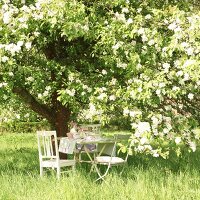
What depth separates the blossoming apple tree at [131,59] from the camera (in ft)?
21.6

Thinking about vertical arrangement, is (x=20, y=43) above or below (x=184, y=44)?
above

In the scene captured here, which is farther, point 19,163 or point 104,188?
point 19,163

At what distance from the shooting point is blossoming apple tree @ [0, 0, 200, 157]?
6.57 meters

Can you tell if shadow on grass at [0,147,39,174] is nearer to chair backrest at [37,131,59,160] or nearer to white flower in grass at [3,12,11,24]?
chair backrest at [37,131,59,160]

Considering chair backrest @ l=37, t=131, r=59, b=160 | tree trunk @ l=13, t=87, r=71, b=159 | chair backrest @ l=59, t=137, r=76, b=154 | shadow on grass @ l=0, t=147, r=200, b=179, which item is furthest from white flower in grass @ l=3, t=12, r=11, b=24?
shadow on grass @ l=0, t=147, r=200, b=179

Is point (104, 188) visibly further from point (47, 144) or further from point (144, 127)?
point (47, 144)

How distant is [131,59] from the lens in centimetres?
681

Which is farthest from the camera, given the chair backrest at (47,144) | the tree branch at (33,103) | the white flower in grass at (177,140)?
the tree branch at (33,103)

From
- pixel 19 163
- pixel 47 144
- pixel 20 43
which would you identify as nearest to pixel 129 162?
pixel 19 163

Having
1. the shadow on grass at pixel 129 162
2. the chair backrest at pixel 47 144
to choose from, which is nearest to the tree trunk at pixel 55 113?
the shadow on grass at pixel 129 162

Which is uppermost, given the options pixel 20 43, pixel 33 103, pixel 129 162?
pixel 20 43

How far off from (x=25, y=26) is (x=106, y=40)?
121 cm

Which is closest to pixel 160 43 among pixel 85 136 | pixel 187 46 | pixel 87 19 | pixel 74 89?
pixel 187 46

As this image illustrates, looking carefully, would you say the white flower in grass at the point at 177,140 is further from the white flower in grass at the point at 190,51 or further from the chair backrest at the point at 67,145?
the chair backrest at the point at 67,145
